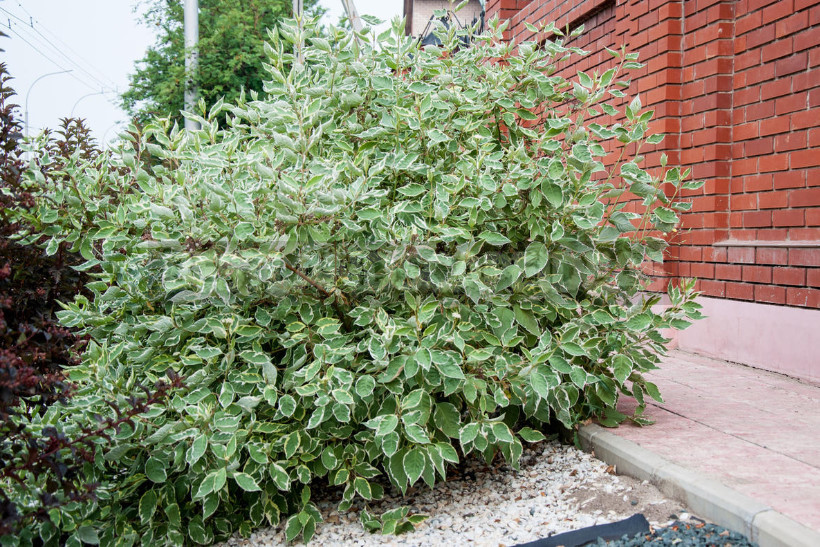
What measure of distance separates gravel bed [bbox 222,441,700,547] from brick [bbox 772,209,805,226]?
2.55 meters

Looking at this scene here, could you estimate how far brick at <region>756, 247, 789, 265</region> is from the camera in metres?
4.68

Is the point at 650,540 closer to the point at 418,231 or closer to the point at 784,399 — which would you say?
the point at 418,231

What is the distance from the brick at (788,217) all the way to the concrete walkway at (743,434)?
1.05 m

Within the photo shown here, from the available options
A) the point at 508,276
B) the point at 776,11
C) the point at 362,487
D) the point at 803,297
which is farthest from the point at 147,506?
the point at 776,11

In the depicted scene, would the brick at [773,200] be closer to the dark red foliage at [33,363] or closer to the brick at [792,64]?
the brick at [792,64]

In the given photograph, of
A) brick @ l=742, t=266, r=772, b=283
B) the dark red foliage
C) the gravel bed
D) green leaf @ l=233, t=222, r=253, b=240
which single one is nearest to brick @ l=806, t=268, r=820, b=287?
brick @ l=742, t=266, r=772, b=283

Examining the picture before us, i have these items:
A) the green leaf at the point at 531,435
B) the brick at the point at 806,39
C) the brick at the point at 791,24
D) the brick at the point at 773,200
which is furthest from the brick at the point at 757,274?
the green leaf at the point at 531,435

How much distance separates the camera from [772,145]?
492 centimetres

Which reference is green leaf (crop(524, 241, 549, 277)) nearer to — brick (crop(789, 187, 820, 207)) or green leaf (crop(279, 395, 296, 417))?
green leaf (crop(279, 395, 296, 417))

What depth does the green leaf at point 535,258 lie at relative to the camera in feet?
9.94

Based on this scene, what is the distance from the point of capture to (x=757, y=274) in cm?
494

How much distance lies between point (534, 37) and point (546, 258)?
600 cm

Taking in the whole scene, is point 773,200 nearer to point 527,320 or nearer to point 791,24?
point 791,24

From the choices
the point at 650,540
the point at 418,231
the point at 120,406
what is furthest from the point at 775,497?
the point at 120,406
